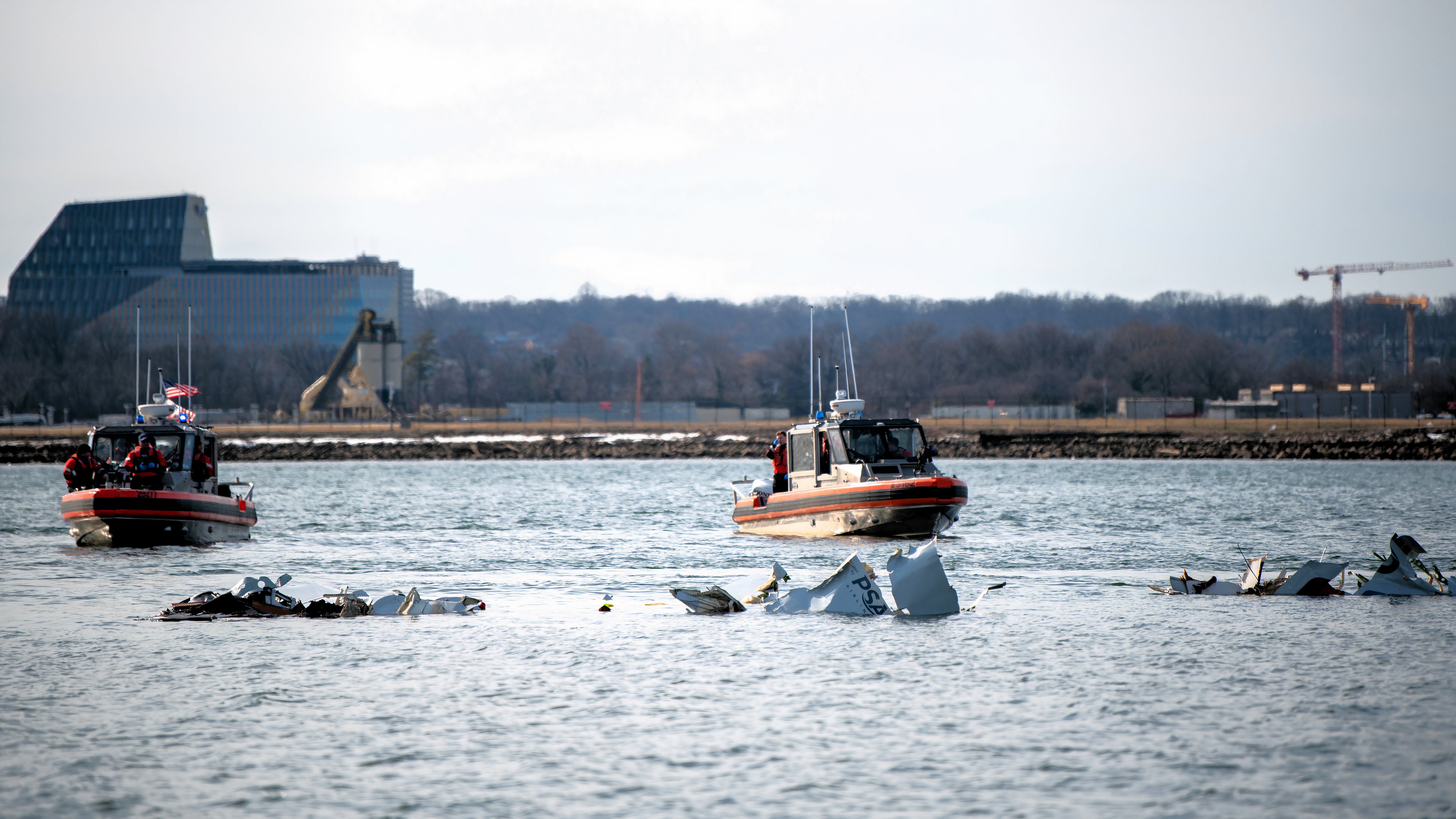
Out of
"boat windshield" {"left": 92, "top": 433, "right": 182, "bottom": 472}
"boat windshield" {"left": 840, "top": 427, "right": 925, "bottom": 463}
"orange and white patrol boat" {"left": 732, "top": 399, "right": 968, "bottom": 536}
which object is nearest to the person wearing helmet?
"boat windshield" {"left": 92, "top": 433, "right": 182, "bottom": 472}

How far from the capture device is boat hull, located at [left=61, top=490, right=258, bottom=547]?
1072 inches

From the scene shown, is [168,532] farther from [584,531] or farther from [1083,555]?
[1083,555]

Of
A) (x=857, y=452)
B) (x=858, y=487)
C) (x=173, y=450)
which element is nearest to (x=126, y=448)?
(x=173, y=450)

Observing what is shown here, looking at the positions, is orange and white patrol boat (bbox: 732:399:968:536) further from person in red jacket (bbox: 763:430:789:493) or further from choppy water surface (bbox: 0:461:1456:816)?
choppy water surface (bbox: 0:461:1456:816)

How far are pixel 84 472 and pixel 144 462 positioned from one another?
1687 mm

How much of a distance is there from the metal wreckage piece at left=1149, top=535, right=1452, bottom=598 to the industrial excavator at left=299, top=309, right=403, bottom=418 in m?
110

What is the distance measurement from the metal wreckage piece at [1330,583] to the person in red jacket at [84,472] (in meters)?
21.5

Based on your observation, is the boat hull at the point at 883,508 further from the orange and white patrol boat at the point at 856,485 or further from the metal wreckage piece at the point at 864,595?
the metal wreckage piece at the point at 864,595

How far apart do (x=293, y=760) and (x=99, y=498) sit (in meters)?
19.2

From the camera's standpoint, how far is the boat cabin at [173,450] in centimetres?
2911

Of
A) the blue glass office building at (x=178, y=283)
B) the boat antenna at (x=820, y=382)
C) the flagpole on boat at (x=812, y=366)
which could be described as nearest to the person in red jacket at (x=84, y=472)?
the flagpole on boat at (x=812, y=366)

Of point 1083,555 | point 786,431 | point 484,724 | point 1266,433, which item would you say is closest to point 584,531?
point 786,431

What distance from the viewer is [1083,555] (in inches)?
1024

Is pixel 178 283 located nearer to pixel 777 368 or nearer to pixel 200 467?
pixel 777 368
